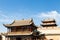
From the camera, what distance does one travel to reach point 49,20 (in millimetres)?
53094

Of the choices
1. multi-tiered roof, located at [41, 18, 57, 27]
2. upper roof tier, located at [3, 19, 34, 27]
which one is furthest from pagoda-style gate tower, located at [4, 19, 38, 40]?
multi-tiered roof, located at [41, 18, 57, 27]

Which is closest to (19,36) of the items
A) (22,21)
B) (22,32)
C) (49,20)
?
(22,32)

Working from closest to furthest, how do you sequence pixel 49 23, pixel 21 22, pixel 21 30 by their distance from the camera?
pixel 21 30 < pixel 21 22 < pixel 49 23

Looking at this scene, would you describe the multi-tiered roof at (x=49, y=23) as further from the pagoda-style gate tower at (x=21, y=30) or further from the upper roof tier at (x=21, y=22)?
the upper roof tier at (x=21, y=22)

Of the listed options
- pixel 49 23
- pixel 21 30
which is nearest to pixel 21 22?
pixel 21 30

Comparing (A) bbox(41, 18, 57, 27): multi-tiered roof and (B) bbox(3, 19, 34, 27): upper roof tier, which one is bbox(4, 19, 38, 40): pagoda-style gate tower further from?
(A) bbox(41, 18, 57, 27): multi-tiered roof

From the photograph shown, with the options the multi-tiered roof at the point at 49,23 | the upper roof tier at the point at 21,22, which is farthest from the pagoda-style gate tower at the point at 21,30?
the multi-tiered roof at the point at 49,23

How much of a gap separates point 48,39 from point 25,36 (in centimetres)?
628

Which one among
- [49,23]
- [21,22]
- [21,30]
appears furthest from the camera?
[49,23]

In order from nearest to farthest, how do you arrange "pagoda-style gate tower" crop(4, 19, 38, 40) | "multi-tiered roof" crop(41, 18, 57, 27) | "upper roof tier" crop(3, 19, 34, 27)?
1. "pagoda-style gate tower" crop(4, 19, 38, 40)
2. "upper roof tier" crop(3, 19, 34, 27)
3. "multi-tiered roof" crop(41, 18, 57, 27)

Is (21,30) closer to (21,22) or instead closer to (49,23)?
(21,22)

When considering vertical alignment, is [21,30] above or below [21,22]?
below

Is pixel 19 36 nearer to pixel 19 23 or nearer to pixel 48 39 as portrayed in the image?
pixel 19 23

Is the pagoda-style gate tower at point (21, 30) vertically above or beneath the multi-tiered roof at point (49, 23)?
beneath
